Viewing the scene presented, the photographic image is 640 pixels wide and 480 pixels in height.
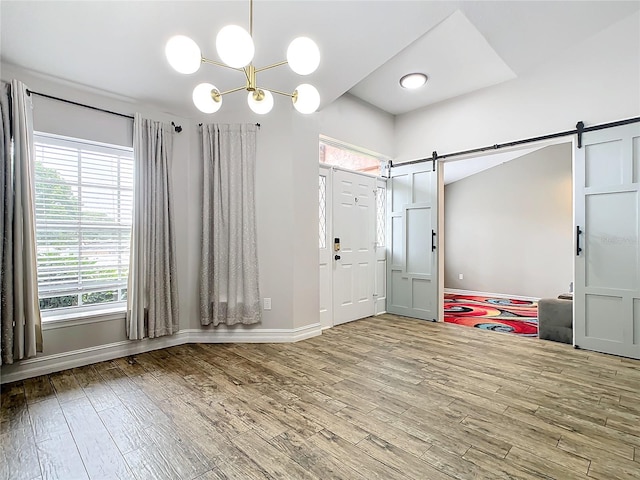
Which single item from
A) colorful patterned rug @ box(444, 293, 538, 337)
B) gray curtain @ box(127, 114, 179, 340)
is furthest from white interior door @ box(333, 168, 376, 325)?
gray curtain @ box(127, 114, 179, 340)

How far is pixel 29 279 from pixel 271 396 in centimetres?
218

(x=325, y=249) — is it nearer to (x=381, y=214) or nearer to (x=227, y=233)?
(x=227, y=233)

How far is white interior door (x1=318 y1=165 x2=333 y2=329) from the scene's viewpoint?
4.19 metres

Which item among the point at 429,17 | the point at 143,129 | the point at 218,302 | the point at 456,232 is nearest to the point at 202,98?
the point at 143,129

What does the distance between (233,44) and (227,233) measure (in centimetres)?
234

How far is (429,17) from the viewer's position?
260 centimetres

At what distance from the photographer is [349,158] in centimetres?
467

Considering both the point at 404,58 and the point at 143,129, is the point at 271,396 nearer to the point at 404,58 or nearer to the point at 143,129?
the point at 143,129

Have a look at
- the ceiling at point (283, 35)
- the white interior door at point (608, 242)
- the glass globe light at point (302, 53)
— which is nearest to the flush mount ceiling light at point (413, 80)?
the ceiling at point (283, 35)

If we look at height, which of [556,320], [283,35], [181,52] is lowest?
[556,320]

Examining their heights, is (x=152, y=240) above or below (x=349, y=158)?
below

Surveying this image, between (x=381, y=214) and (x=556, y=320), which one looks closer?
(x=556, y=320)

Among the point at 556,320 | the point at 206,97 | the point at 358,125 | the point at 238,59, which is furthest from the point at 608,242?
the point at 206,97

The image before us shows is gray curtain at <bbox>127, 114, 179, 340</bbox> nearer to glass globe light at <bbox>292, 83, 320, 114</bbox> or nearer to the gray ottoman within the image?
glass globe light at <bbox>292, 83, 320, 114</bbox>
